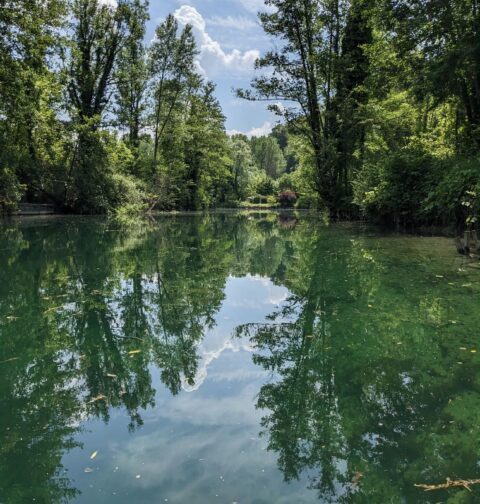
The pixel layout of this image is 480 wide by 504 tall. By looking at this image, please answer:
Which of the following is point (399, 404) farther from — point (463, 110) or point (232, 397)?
point (463, 110)

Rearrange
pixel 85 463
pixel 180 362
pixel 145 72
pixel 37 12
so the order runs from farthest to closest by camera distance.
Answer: pixel 145 72 → pixel 37 12 → pixel 180 362 → pixel 85 463

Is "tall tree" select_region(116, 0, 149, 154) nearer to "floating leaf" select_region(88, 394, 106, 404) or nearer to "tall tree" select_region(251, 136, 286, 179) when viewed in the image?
"floating leaf" select_region(88, 394, 106, 404)

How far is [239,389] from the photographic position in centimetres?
418

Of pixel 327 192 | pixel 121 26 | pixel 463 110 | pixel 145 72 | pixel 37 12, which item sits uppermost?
pixel 121 26

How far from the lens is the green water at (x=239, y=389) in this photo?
107 inches

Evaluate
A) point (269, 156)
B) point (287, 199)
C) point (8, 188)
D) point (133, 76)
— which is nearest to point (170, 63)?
point (133, 76)

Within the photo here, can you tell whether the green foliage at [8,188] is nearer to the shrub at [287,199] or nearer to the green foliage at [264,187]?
the shrub at [287,199]

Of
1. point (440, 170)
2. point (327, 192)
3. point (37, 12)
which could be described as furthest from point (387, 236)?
point (37, 12)

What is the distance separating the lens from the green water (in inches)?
107

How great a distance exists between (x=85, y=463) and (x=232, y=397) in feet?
4.83

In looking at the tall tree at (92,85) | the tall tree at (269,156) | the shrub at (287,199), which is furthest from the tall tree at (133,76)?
the tall tree at (269,156)

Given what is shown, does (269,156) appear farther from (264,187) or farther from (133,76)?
(133,76)

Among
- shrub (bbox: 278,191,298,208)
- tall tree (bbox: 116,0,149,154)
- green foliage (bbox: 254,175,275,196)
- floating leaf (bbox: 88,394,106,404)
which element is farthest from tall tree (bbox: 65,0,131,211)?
green foliage (bbox: 254,175,275,196)

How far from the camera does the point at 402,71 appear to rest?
1831cm
